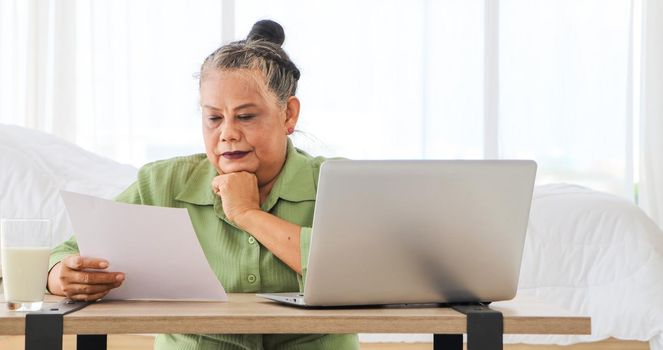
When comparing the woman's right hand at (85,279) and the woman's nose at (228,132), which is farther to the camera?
the woman's nose at (228,132)

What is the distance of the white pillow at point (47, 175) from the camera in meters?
2.77

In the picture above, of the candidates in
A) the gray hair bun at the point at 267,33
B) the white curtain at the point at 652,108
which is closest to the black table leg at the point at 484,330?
the gray hair bun at the point at 267,33

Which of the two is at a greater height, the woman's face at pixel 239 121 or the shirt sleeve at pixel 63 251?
the woman's face at pixel 239 121

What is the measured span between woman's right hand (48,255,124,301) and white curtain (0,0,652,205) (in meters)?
3.79

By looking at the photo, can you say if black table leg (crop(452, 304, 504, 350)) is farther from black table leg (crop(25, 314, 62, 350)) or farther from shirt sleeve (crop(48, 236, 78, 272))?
shirt sleeve (crop(48, 236, 78, 272))

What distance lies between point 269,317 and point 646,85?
4516 millimetres

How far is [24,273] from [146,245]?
0.50ft

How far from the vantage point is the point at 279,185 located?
1687 mm

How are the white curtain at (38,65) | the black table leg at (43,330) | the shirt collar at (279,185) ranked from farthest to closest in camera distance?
the white curtain at (38,65)
the shirt collar at (279,185)
the black table leg at (43,330)

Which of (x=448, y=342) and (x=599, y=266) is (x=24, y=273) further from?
(x=599, y=266)

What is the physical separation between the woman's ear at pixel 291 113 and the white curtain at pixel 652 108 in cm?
378

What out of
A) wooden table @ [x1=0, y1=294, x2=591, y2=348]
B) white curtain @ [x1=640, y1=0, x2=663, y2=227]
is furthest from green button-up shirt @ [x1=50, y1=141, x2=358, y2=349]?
white curtain @ [x1=640, y1=0, x2=663, y2=227]

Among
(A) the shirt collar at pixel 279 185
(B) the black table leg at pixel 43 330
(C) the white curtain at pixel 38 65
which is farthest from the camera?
(C) the white curtain at pixel 38 65

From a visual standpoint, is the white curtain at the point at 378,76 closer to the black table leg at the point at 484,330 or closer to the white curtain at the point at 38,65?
the white curtain at the point at 38,65
